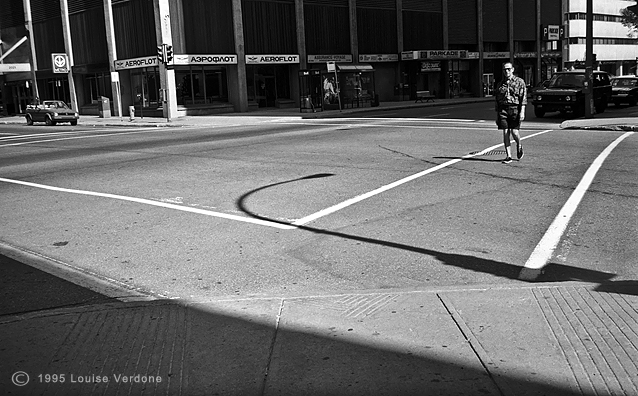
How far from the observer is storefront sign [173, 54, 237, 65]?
43.6m

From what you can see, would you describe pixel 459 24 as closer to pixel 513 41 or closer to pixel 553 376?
pixel 513 41

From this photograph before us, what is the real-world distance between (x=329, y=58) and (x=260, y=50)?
663 centimetres

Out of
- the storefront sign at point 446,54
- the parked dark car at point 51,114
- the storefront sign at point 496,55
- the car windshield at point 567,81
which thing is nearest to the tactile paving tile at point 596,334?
the car windshield at point 567,81

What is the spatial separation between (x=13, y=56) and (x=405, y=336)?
62152 mm

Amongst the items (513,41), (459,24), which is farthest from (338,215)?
(513,41)

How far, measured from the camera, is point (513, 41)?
67.9 m

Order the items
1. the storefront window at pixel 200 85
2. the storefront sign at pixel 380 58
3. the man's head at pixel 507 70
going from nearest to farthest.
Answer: the man's head at pixel 507 70 < the storefront window at pixel 200 85 < the storefront sign at pixel 380 58

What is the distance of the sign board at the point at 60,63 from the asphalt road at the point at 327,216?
114 feet

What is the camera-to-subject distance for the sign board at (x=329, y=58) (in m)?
50.9

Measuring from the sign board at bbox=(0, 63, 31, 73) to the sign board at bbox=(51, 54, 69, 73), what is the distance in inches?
351

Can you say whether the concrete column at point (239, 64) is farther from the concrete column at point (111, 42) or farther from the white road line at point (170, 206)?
the white road line at point (170, 206)

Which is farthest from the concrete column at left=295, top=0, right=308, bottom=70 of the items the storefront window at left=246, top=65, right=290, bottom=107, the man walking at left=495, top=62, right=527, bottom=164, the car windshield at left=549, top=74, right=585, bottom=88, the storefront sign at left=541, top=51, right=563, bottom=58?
the man walking at left=495, top=62, right=527, bottom=164

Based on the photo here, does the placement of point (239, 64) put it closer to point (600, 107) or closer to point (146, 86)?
point (146, 86)

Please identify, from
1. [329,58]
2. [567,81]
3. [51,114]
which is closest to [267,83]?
[329,58]
